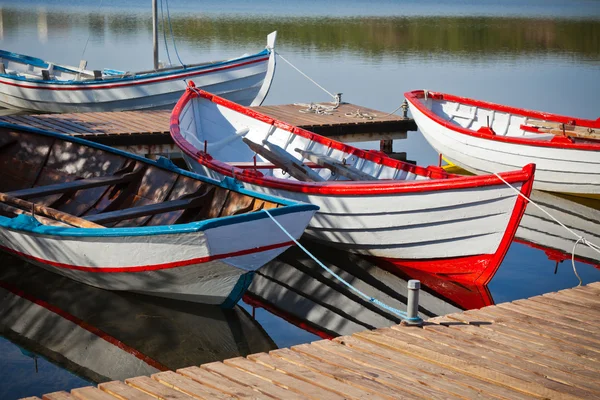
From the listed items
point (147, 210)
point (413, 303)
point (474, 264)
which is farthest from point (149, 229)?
point (474, 264)

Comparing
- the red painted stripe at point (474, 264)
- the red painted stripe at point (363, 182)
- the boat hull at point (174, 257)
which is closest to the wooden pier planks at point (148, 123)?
the red painted stripe at point (363, 182)

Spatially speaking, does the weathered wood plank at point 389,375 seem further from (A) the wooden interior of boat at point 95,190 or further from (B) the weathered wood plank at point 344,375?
(A) the wooden interior of boat at point 95,190

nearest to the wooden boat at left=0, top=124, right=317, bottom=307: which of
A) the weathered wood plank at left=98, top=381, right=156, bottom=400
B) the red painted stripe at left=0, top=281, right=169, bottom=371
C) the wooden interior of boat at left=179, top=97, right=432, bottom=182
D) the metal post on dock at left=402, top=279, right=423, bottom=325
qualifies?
the red painted stripe at left=0, top=281, right=169, bottom=371

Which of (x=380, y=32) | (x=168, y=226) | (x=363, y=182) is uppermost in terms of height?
(x=168, y=226)

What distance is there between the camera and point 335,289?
10023mm

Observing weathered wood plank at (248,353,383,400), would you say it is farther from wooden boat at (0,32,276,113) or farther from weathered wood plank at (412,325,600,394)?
wooden boat at (0,32,276,113)

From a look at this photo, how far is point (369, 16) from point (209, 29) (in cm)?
1687

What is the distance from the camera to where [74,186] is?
32.9 ft

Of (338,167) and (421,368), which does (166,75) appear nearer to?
(338,167)

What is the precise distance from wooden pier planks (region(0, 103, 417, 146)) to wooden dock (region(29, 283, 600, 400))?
8.52 m

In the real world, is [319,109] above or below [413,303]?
below

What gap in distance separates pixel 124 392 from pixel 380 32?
4041 centimetres

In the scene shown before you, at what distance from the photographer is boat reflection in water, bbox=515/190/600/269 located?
458 inches

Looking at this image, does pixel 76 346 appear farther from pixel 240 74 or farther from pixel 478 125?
pixel 240 74
